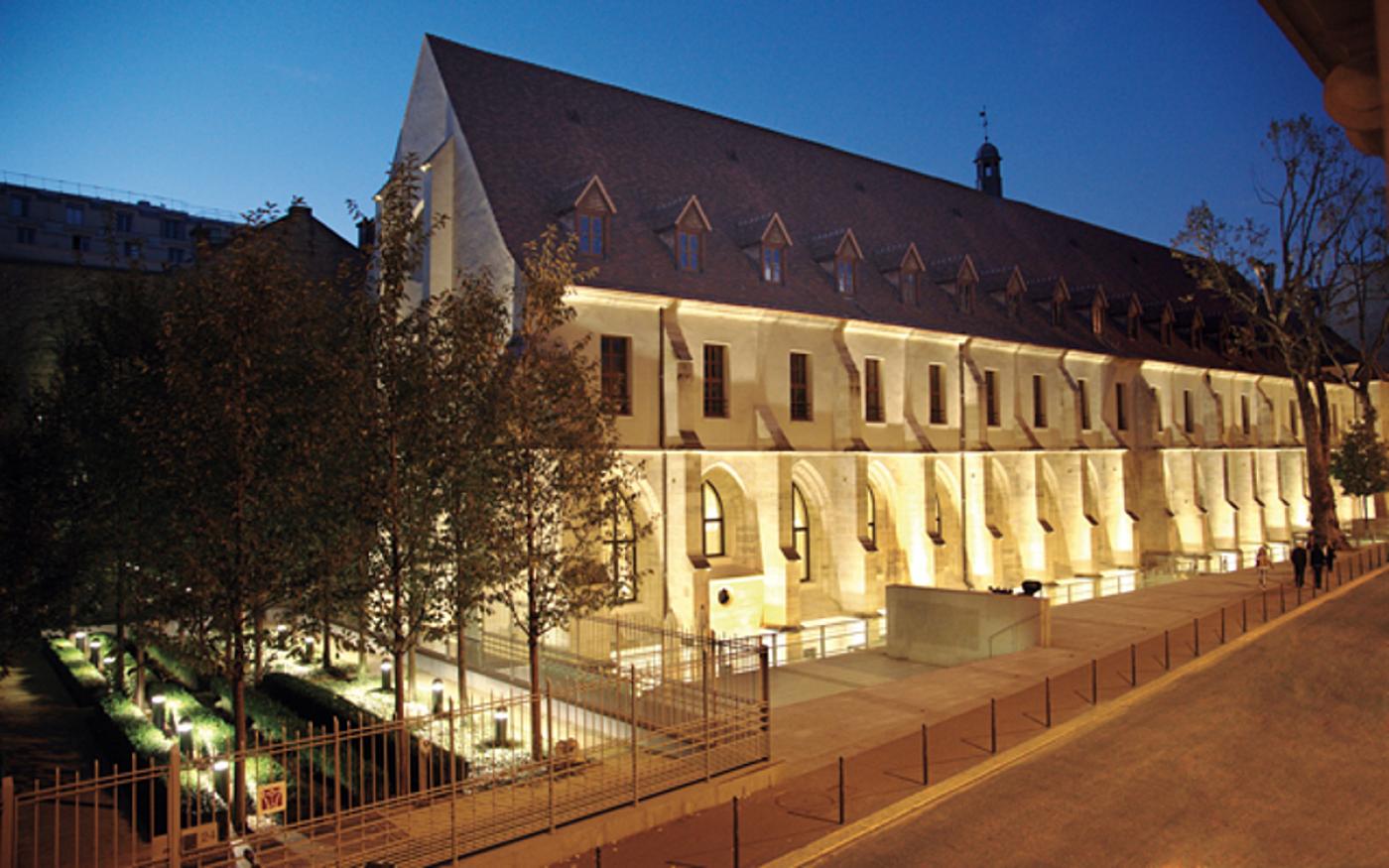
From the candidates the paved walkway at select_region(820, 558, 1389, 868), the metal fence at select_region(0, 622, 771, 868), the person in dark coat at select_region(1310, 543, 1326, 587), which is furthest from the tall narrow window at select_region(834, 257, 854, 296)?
the metal fence at select_region(0, 622, 771, 868)

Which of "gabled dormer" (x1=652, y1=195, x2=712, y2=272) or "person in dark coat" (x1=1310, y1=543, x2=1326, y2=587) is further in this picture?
"person in dark coat" (x1=1310, y1=543, x2=1326, y2=587)

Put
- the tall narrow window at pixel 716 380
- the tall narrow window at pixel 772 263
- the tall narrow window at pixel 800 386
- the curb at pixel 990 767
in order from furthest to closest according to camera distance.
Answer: the tall narrow window at pixel 800 386 → the tall narrow window at pixel 772 263 → the tall narrow window at pixel 716 380 → the curb at pixel 990 767

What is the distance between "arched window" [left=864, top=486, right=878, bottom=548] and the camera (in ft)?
110

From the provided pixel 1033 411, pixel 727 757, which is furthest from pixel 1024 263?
pixel 727 757

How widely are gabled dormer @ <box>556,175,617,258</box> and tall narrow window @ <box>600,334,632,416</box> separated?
104 inches

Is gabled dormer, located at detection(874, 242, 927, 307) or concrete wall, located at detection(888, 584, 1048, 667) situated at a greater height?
gabled dormer, located at detection(874, 242, 927, 307)

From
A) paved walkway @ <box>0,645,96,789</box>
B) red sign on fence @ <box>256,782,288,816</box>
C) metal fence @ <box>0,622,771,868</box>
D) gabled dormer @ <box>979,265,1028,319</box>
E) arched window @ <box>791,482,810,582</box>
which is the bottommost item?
paved walkway @ <box>0,645,96,789</box>

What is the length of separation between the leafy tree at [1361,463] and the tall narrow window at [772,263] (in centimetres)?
4011

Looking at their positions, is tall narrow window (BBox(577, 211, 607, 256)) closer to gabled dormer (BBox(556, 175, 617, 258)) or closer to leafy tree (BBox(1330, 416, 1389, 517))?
gabled dormer (BBox(556, 175, 617, 258))

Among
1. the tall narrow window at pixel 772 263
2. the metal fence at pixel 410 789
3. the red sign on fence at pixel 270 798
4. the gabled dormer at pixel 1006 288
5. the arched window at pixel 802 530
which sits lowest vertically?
the metal fence at pixel 410 789

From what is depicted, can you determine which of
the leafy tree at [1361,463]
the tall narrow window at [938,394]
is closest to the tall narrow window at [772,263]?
the tall narrow window at [938,394]

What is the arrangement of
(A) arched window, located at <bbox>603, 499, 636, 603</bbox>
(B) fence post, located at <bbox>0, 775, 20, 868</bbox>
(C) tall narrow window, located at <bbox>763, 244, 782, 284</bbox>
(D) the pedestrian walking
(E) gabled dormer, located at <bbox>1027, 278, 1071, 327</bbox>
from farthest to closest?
1. (E) gabled dormer, located at <bbox>1027, 278, 1071, 327</bbox>
2. (C) tall narrow window, located at <bbox>763, 244, 782, 284</bbox>
3. (D) the pedestrian walking
4. (A) arched window, located at <bbox>603, 499, 636, 603</bbox>
5. (B) fence post, located at <bbox>0, 775, 20, 868</bbox>

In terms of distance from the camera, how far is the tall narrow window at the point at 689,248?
2912cm

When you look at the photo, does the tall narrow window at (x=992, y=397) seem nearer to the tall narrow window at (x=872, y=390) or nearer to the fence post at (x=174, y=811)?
the tall narrow window at (x=872, y=390)
